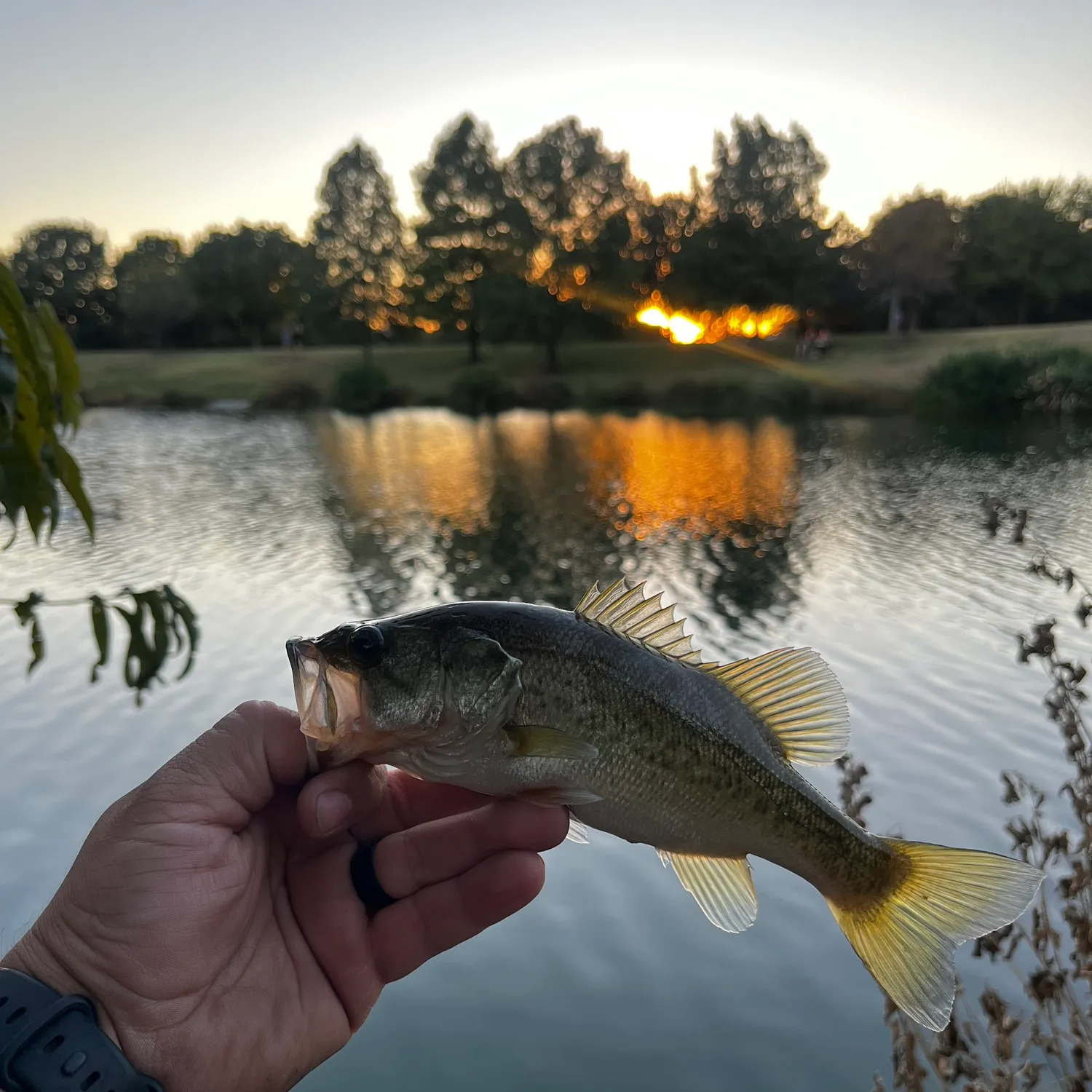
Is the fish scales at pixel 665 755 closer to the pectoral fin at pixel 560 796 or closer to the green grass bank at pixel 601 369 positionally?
the pectoral fin at pixel 560 796

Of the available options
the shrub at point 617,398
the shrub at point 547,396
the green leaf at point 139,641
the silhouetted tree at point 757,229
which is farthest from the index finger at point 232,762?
the silhouetted tree at point 757,229

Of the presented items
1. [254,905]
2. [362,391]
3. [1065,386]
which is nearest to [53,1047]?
[254,905]

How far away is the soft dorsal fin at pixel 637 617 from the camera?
239 cm

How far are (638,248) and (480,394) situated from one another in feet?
72.4

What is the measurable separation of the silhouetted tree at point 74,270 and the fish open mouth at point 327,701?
88504 mm

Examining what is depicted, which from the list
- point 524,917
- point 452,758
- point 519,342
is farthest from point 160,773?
point 519,342

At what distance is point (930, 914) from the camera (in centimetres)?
229

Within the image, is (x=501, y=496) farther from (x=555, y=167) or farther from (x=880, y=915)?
(x=555, y=167)

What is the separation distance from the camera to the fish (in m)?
2.19

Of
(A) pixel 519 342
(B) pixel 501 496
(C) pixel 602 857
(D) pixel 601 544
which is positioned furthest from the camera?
(A) pixel 519 342

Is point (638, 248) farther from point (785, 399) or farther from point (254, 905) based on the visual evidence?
point (254, 905)

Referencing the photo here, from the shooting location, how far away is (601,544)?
17453mm

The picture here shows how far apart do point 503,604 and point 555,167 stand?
221 ft

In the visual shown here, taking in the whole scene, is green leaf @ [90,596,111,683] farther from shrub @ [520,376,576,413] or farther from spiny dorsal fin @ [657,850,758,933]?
shrub @ [520,376,576,413]
